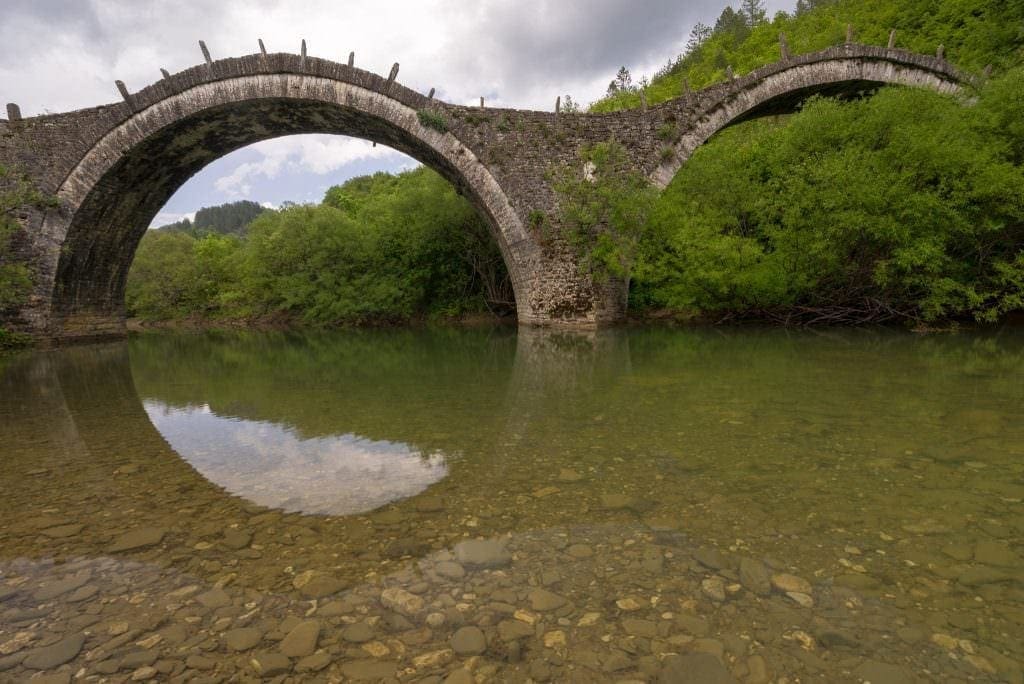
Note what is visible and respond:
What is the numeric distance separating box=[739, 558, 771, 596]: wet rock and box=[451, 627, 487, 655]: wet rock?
122 cm

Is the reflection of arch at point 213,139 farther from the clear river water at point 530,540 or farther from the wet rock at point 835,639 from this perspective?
the wet rock at point 835,639

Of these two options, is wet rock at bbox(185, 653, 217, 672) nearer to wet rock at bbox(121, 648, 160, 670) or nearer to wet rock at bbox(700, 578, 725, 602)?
wet rock at bbox(121, 648, 160, 670)

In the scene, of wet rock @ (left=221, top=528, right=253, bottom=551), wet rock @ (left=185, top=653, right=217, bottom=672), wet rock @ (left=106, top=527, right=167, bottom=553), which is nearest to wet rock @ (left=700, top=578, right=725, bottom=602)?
wet rock @ (left=185, top=653, right=217, bottom=672)

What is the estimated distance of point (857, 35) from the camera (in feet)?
120

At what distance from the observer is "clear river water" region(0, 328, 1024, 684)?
192cm

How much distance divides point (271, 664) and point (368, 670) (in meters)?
0.38

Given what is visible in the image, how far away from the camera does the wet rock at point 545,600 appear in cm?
220

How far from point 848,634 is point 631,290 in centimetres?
1853

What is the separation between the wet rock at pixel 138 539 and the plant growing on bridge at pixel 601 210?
14172 millimetres

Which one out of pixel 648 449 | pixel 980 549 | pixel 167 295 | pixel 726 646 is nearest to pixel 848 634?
pixel 726 646

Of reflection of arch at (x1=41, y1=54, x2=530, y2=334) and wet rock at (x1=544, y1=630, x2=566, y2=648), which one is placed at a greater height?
reflection of arch at (x1=41, y1=54, x2=530, y2=334)

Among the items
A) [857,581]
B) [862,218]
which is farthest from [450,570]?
[862,218]

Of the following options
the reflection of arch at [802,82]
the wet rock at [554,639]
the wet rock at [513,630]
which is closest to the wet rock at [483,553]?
the wet rock at [513,630]

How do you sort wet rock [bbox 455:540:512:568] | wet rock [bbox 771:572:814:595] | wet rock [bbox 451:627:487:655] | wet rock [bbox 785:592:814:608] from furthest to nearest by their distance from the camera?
wet rock [bbox 455:540:512:568] → wet rock [bbox 771:572:814:595] → wet rock [bbox 785:592:814:608] → wet rock [bbox 451:627:487:655]
